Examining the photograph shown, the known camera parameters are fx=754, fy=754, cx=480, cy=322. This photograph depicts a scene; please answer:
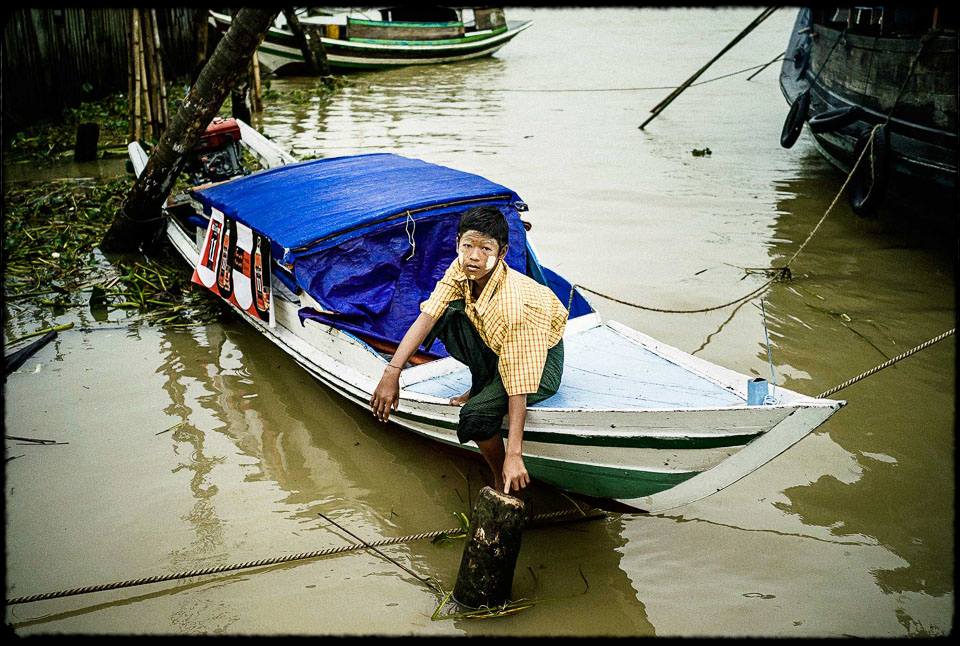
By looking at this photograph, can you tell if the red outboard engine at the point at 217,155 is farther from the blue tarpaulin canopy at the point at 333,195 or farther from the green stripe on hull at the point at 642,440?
the green stripe on hull at the point at 642,440

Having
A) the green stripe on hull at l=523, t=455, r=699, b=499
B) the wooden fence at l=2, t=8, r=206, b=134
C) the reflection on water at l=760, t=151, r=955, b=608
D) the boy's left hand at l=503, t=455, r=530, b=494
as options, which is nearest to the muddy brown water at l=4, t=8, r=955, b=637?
the reflection on water at l=760, t=151, r=955, b=608

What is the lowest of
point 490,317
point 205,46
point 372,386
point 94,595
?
point 94,595

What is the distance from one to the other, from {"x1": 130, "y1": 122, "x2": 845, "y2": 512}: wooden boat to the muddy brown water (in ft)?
1.07

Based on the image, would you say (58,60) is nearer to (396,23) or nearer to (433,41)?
(396,23)

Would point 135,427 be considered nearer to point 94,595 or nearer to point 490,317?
point 94,595

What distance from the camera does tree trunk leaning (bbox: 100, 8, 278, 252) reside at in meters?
5.00

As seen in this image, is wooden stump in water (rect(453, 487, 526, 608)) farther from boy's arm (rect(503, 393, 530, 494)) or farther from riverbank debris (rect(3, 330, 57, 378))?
riverbank debris (rect(3, 330, 57, 378))

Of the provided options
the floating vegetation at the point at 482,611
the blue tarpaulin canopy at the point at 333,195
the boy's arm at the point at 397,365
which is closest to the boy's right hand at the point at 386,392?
the boy's arm at the point at 397,365

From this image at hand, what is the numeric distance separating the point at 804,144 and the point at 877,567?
8275mm

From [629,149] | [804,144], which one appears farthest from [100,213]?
[804,144]

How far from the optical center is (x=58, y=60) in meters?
9.87

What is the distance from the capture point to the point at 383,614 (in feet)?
9.53

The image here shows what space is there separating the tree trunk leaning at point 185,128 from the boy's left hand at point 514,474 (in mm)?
3601

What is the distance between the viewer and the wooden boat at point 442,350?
2.74 metres
